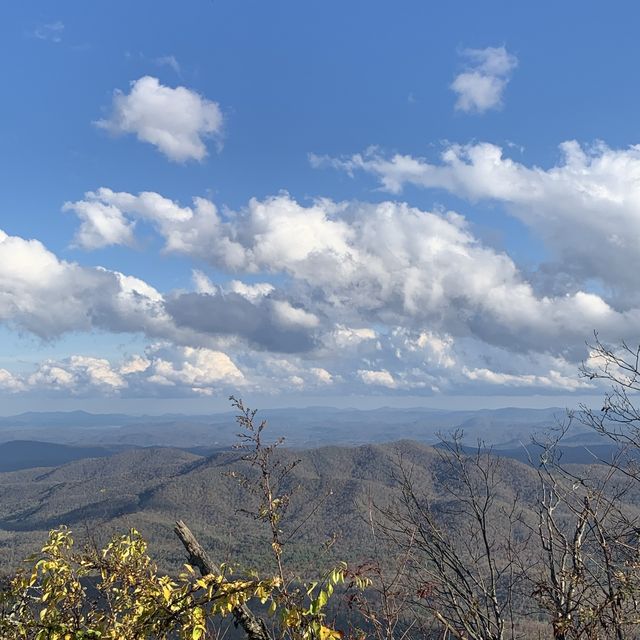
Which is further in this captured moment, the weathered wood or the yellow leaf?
the weathered wood

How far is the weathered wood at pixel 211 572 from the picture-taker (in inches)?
233

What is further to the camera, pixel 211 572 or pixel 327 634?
pixel 211 572

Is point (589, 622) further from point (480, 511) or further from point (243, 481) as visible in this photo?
point (243, 481)

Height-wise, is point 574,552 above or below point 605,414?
below

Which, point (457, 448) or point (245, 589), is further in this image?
point (457, 448)

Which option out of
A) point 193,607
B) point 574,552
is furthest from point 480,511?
point 193,607

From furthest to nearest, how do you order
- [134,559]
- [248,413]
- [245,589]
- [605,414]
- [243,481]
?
[605,414] < [248,413] < [243,481] < [134,559] < [245,589]

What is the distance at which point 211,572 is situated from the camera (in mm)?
6348

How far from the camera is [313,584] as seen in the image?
5.04 meters

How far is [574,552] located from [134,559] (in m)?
7.18

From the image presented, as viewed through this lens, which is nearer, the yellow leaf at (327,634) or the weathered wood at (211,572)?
the yellow leaf at (327,634)

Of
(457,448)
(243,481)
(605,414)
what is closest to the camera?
(243,481)

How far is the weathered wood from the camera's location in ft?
19.5

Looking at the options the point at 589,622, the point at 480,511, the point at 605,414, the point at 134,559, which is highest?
the point at 605,414
